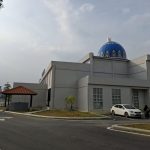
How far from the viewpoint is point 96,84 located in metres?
34.8

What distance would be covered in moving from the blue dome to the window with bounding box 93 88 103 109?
1797cm

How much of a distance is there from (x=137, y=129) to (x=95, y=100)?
1955cm

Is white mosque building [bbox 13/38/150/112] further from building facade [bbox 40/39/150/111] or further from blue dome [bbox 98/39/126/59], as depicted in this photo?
blue dome [bbox 98/39/126/59]

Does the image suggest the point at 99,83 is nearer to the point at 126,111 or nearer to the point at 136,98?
the point at 136,98

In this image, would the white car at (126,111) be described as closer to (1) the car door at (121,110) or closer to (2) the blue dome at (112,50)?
(1) the car door at (121,110)

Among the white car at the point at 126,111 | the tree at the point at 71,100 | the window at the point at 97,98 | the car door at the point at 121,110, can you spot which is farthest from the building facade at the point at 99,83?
the car door at the point at 121,110

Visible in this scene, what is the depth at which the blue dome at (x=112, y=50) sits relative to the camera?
5153cm

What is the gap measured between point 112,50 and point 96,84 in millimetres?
19213

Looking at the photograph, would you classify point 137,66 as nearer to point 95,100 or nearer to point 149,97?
point 149,97

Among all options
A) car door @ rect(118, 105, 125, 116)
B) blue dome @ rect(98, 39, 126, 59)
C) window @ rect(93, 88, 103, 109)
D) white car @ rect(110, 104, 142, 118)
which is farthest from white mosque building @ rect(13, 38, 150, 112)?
car door @ rect(118, 105, 125, 116)

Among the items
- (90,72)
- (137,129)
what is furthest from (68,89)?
(137,129)

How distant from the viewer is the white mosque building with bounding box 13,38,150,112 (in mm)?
34781

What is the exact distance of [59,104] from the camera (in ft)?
127

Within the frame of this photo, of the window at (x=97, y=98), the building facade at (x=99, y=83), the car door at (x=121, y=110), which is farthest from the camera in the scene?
the building facade at (x=99, y=83)
